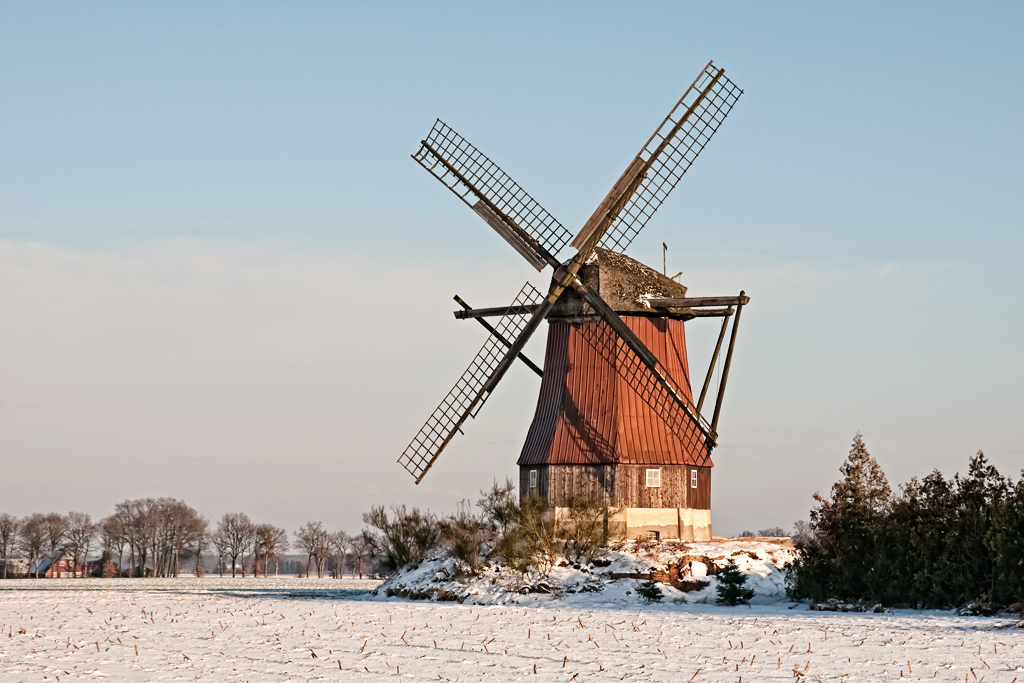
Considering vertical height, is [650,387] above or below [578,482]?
above

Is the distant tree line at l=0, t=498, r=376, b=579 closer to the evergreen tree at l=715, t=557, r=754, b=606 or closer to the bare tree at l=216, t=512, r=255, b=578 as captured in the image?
the bare tree at l=216, t=512, r=255, b=578

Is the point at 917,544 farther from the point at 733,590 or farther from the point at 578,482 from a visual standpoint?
the point at 578,482

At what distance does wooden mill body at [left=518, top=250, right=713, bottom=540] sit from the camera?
25688 millimetres

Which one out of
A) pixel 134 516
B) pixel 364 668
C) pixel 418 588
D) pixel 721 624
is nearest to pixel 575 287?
pixel 418 588

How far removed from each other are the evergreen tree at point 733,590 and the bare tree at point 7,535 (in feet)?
212

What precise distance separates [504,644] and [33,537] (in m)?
69.0

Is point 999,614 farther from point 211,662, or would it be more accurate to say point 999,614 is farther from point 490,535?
point 211,662

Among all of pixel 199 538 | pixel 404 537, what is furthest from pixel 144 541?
pixel 404 537

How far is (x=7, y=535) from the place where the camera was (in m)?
75.9

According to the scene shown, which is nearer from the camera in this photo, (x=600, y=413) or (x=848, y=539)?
(x=848, y=539)

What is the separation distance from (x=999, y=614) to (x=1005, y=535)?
1324 millimetres

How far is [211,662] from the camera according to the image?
13445mm

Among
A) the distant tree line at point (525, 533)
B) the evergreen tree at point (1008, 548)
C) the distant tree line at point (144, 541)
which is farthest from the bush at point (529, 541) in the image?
the distant tree line at point (144, 541)

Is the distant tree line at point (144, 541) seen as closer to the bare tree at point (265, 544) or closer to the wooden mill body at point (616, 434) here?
the bare tree at point (265, 544)
